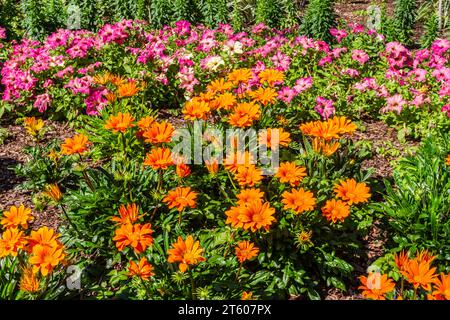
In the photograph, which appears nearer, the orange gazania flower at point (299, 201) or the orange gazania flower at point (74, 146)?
the orange gazania flower at point (299, 201)

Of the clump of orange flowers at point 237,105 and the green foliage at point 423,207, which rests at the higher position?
the clump of orange flowers at point 237,105

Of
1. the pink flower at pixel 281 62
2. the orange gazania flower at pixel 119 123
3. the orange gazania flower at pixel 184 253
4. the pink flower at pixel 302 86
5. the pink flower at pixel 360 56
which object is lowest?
the orange gazania flower at pixel 184 253

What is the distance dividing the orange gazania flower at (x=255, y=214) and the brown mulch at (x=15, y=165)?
204 cm

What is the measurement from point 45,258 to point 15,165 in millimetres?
2714

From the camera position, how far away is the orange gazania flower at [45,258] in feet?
7.62

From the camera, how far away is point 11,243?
2410 millimetres

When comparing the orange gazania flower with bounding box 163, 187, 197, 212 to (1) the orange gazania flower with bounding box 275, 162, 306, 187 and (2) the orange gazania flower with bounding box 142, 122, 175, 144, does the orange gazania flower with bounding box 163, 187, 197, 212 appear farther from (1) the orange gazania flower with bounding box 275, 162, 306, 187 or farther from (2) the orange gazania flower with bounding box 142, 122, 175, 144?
(1) the orange gazania flower with bounding box 275, 162, 306, 187

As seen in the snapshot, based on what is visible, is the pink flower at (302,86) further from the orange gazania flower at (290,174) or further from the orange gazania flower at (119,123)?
the orange gazania flower at (119,123)

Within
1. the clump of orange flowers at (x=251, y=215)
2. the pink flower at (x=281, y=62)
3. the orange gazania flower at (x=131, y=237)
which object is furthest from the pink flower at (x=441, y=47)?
the orange gazania flower at (x=131, y=237)

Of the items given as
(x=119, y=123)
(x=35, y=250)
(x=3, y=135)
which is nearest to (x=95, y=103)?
(x=3, y=135)

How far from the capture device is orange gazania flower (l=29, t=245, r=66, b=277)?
91.4 inches

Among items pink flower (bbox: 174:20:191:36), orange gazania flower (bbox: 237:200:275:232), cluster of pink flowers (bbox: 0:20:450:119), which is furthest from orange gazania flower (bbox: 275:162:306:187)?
pink flower (bbox: 174:20:191:36)

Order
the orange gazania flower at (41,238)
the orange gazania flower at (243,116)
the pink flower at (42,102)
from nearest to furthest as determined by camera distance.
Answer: the orange gazania flower at (41,238), the orange gazania flower at (243,116), the pink flower at (42,102)
